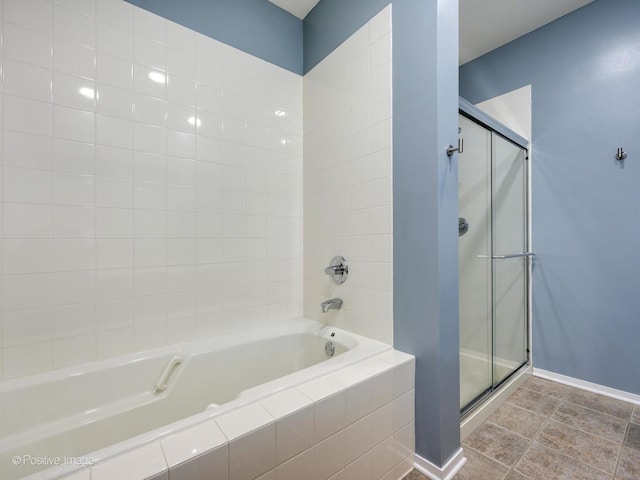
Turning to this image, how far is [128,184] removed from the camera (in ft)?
4.59

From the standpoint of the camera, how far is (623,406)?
1.73 meters

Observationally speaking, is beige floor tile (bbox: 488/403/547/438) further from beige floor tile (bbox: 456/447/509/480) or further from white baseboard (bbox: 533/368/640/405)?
white baseboard (bbox: 533/368/640/405)

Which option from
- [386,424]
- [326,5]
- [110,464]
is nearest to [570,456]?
[386,424]

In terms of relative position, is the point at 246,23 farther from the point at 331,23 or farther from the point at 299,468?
the point at 299,468

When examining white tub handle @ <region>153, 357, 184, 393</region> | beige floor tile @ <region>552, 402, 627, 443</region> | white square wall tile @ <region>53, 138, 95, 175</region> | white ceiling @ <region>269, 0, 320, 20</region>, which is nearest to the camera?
white square wall tile @ <region>53, 138, 95, 175</region>

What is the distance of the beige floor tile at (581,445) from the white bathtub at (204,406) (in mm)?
759

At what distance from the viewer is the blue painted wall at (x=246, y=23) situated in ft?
5.11

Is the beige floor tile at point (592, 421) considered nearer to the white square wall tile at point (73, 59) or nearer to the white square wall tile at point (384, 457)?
the white square wall tile at point (384, 457)

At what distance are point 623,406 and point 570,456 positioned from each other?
0.79 metres

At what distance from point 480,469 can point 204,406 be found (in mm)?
1325

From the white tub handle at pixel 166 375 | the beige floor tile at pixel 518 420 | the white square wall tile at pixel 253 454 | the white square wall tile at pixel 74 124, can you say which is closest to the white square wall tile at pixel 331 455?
the white square wall tile at pixel 253 454

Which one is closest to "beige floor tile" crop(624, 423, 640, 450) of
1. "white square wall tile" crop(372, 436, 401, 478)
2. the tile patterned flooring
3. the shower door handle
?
the tile patterned flooring

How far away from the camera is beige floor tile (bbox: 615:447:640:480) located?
1.21 meters

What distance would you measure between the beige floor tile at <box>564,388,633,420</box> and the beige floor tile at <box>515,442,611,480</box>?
638mm
